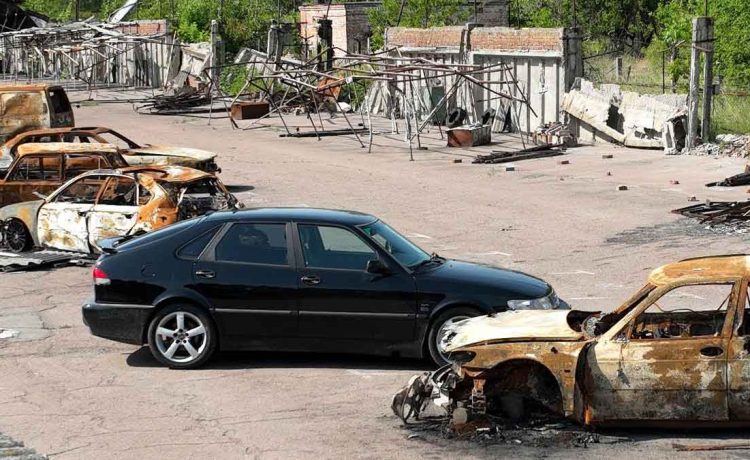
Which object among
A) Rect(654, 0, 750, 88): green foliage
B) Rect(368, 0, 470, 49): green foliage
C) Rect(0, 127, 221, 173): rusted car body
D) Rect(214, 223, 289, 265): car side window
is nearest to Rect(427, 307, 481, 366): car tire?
Rect(214, 223, 289, 265): car side window

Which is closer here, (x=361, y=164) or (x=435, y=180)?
(x=435, y=180)

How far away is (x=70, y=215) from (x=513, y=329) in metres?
9.96

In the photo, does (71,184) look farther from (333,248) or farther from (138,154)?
(333,248)

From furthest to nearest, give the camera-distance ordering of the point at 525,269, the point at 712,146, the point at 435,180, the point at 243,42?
the point at 243,42 < the point at 712,146 < the point at 435,180 < the point at 525,269

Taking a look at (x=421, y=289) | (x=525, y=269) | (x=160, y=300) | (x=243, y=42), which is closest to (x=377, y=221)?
(x=421, y=289)

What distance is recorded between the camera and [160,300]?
37.9 ft

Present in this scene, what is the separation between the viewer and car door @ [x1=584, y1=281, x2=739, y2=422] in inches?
347

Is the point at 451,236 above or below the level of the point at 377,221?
below

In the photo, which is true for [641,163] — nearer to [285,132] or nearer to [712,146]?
[712,146]

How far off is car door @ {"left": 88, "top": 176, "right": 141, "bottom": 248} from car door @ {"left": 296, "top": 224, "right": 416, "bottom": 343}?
21.1 ft

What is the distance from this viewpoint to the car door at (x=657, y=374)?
881 centimetres

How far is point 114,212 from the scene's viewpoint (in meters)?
17.4

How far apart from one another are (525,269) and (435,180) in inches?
397

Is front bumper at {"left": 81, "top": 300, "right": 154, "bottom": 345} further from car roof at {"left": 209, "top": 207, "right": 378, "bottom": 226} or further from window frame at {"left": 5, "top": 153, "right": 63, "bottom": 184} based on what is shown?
window frame at {"left": 5, "top": 153, "right": 63, "bottom": 184}
